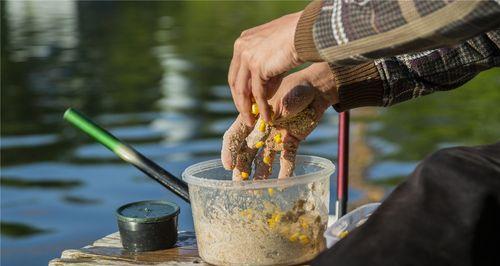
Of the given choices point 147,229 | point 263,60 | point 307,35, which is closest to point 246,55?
point 263,60

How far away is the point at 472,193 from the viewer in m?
1.70

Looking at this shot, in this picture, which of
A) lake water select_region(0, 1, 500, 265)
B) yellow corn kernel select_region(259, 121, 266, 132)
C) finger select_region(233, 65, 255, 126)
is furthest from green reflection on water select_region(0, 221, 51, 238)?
finger select_region(233, 65, 255, 126)

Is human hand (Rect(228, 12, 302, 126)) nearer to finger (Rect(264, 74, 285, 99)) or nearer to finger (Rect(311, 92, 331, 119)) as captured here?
finger (Rect(264, 74, 285, 99))

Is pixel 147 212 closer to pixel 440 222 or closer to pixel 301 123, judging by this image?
pixel 301 123

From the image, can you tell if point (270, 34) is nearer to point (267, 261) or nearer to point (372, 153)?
point (267, 261)

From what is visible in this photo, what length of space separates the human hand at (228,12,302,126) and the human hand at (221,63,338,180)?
159 mm

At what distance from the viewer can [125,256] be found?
2740mm

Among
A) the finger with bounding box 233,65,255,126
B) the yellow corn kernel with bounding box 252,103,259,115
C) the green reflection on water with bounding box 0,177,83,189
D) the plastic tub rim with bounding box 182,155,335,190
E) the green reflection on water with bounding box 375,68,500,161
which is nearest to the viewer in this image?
the finger with bounding box 233,65,255,126

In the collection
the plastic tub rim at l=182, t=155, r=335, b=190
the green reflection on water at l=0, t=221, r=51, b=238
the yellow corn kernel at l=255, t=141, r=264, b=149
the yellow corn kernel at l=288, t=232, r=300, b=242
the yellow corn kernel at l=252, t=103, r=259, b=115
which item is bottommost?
the green reflection on water at l=0, t=221, r=51, b=238

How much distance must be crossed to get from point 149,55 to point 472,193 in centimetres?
1688

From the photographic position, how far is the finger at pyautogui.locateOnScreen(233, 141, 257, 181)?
8.20 feet

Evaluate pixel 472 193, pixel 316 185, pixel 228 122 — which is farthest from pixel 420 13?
pixel 228 122

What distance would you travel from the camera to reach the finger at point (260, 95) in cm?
214

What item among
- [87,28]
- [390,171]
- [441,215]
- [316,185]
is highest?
[441,215]
